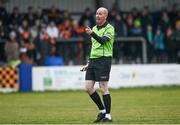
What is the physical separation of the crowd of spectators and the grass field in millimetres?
3146

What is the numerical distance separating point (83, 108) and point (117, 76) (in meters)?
9.96

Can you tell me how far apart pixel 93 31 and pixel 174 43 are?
17.2 metres

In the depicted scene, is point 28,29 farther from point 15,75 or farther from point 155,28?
point 155,28

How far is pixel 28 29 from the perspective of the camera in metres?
29.5

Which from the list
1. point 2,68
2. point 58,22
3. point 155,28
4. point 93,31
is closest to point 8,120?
point 93,31

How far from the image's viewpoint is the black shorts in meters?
14.6

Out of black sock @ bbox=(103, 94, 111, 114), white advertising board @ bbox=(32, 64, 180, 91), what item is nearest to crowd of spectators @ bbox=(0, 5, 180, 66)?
white advertising board @ bbox=(32, 64, 180, 91)

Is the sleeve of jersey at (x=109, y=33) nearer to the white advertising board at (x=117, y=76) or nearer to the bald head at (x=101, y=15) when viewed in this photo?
the bald head at (x=101, y=15)

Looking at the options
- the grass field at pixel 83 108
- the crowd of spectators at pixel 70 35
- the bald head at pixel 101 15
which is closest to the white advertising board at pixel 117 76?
the crowd of spectators at pixel 70 35

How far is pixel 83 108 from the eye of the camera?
62.2 ft

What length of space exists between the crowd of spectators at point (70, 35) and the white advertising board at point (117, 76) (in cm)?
130

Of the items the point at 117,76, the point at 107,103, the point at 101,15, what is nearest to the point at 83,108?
the point at 107,103

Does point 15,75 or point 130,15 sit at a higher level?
point 130,15

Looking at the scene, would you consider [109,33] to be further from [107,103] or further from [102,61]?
[107,103]
